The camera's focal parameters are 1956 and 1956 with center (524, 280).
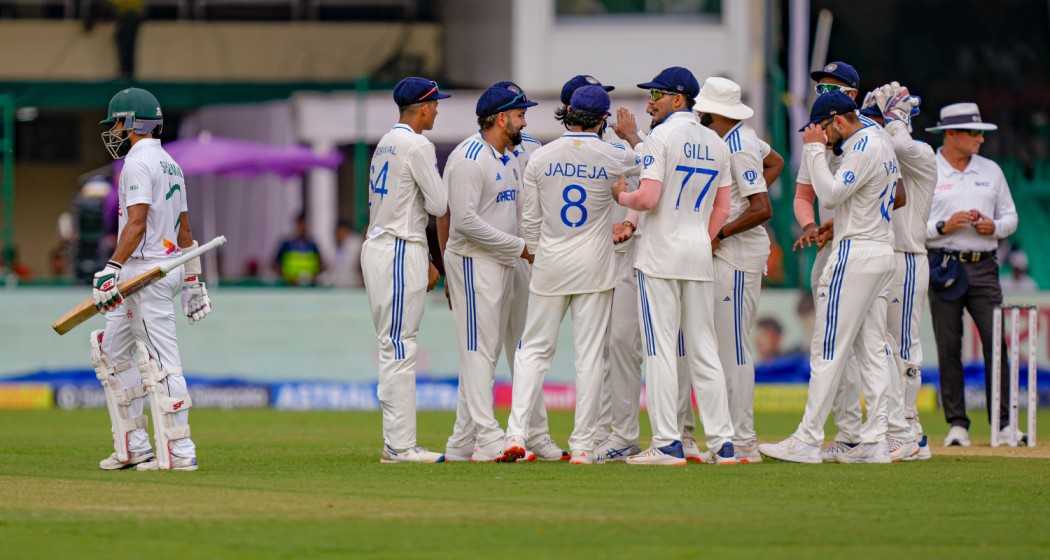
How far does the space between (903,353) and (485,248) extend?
2833 mm

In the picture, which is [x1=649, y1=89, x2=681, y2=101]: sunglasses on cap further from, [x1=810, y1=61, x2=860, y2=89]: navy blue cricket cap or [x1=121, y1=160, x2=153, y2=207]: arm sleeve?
[x1=121, y1=160, x2=153, y2=207]: arm sleeve

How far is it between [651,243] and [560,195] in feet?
2.05

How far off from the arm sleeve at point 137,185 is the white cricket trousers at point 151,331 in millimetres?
A: 359

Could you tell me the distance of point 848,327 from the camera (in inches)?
456

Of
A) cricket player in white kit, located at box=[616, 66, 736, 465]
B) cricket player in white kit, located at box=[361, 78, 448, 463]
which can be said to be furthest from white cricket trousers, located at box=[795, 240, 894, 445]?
cricket player in white kit, located at box=[361, 78, 448, 463]

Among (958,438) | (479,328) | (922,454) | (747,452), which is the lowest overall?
(958,438)

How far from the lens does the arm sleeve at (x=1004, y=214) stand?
1409 cm

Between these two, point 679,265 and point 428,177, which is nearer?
point 679,265

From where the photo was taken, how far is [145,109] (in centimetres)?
1130

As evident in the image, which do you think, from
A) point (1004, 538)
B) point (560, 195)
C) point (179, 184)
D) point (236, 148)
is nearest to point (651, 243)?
point (560, 195)

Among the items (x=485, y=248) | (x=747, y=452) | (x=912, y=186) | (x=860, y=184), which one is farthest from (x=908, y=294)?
(x=485, y=248)

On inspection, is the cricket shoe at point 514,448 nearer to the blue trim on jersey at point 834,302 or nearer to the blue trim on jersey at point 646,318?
the blue trim on jersey at point 646,318

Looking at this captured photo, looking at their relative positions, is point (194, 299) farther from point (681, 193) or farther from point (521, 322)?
point (681, 193)

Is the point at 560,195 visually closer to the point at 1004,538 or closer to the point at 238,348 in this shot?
the point at 1004,538
